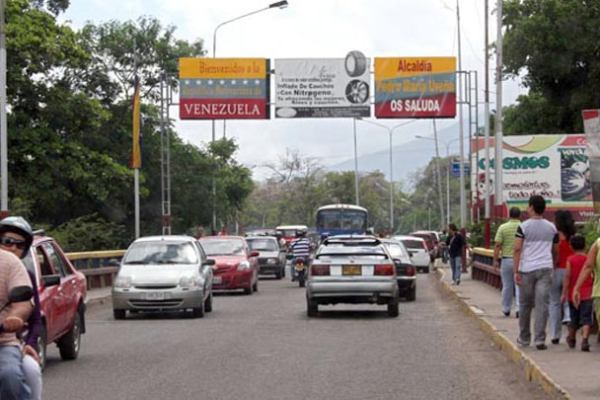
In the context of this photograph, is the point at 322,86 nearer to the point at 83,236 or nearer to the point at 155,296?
the point at 83,236

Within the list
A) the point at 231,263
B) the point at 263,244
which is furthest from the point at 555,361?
the point at 263,244

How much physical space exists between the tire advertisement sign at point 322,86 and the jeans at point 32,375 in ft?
111

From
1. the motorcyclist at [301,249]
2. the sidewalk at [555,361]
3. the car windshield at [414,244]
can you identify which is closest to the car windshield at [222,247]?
the motorcyclist at [301,249]

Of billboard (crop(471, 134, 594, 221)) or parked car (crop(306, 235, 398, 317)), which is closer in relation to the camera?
parked car (crop(306, 235, 398, 317))

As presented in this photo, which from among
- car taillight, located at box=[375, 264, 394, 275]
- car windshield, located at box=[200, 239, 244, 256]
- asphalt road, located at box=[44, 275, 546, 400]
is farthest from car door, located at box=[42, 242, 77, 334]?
car windshield, located at box=[200, 239, 244, 256]

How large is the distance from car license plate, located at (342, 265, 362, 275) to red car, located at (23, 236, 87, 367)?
6.82 meters

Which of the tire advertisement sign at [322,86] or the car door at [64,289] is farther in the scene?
the tire advertisement sign at [322,86]

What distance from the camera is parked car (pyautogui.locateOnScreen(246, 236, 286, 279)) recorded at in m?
40.1

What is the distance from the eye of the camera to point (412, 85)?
40750 millimetres

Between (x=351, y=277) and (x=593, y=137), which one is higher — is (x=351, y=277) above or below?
below

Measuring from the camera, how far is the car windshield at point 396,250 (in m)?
27.6

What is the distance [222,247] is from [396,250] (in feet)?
16.0

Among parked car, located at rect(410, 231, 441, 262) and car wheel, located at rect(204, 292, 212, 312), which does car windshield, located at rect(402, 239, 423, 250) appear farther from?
car wheel, located at rect(204, 292, 212, 312)

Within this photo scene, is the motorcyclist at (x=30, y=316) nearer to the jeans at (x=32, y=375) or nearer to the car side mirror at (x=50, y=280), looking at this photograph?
the jeans at (x=32, y=375)
